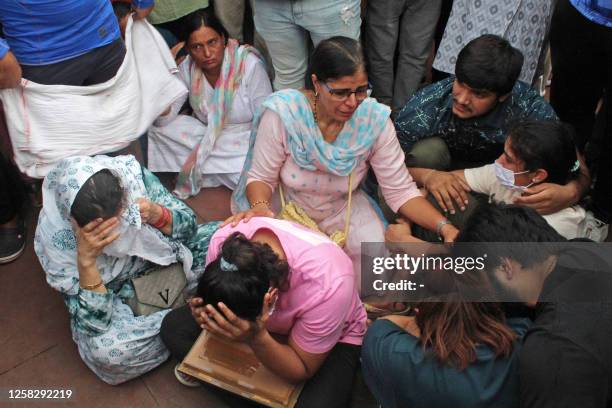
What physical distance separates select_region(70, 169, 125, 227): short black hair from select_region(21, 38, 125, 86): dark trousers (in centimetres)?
79

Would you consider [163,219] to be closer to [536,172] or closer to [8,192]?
[8,192]

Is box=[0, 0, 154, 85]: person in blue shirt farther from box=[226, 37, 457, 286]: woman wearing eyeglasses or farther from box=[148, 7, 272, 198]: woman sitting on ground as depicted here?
box=[226, 37, 457, 286]: woman wearing eyeglasses

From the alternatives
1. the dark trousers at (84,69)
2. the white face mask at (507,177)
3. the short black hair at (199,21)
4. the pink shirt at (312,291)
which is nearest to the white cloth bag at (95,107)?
the dark trousers at (84,69)

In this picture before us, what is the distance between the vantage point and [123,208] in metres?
2.07

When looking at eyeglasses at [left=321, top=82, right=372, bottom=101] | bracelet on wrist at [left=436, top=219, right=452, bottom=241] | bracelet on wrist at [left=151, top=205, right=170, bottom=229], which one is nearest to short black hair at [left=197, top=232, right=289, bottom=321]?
bracelet on wrist at [left=151, top=205, right=170, bottom=229]

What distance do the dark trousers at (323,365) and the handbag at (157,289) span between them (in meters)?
0.11

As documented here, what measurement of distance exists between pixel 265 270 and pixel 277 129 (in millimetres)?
795

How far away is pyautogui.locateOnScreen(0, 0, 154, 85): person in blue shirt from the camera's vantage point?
7.79ft

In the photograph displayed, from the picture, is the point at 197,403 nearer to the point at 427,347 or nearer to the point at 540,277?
the point at 427,347

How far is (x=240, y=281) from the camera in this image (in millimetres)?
1683

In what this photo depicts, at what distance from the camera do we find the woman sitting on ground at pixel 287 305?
5.57 ft

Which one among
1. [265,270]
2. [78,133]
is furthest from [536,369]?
[78,133]

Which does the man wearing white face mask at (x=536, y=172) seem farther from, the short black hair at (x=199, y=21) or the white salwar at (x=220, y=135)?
the short black hair at (x=199, y=21)

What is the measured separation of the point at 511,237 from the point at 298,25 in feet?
5.67
